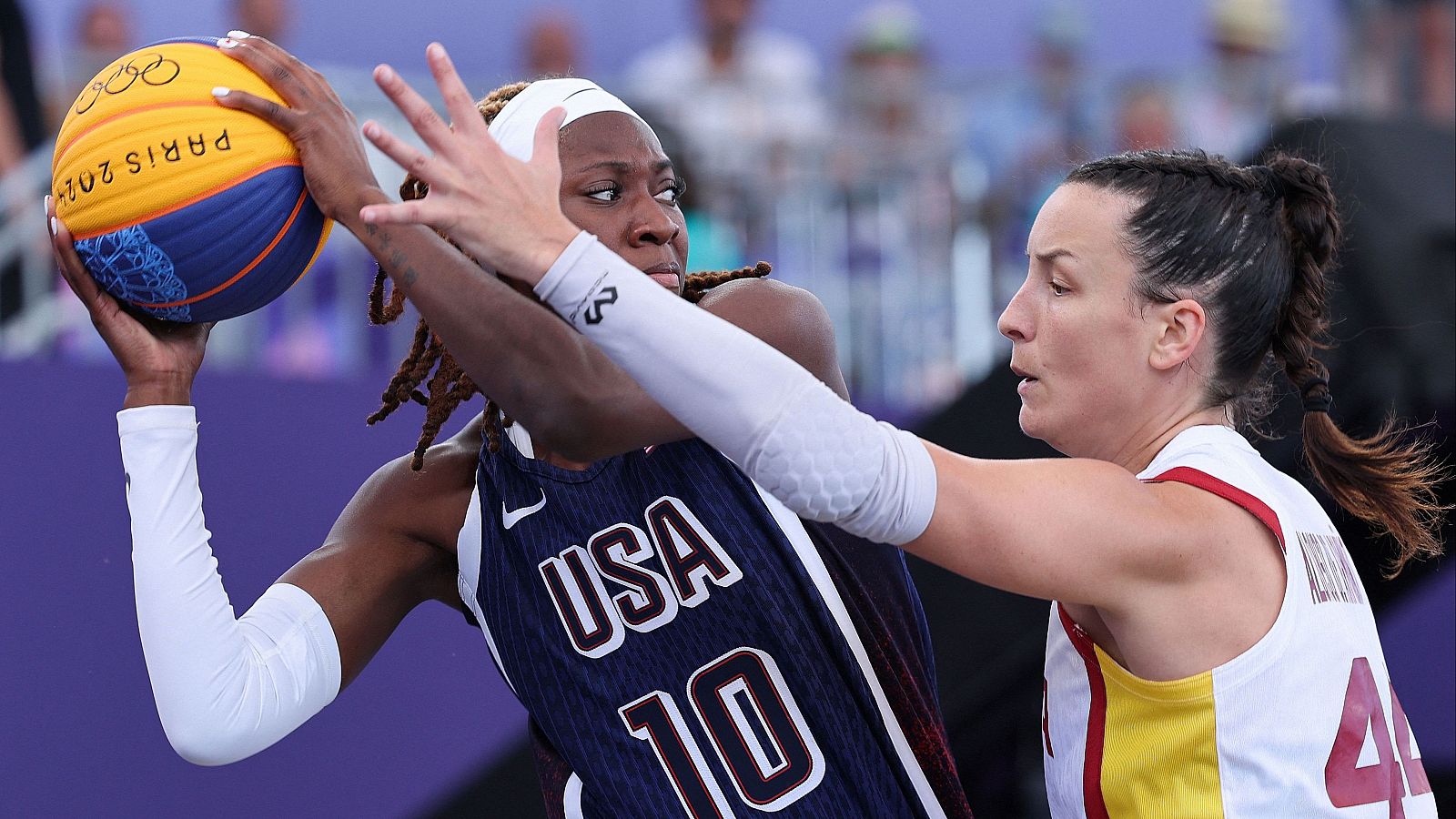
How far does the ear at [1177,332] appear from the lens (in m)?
1.95

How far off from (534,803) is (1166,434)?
2653mm

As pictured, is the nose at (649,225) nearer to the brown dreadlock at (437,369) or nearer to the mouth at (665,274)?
the mouth at (665,274)

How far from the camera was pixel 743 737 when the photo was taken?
2260 millimetres

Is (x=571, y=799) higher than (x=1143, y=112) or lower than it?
lower

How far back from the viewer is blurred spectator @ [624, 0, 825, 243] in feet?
18.0

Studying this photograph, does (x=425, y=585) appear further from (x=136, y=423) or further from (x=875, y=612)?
(x=875, y=612)

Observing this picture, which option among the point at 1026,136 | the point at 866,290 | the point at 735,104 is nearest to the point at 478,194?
the point at 866,290

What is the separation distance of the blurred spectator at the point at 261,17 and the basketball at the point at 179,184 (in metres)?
3.73

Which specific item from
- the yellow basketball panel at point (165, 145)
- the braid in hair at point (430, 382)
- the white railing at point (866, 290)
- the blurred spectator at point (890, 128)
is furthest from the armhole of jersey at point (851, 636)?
the blurred spectator at point (890, 128)

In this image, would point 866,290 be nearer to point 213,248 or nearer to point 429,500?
point 429,500

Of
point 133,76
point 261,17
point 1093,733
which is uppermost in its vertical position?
point 261,17

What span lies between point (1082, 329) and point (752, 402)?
1.86 feet

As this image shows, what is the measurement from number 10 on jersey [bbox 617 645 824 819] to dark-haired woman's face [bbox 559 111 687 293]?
598mm

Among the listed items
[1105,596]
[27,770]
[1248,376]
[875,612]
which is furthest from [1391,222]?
[27,770]
